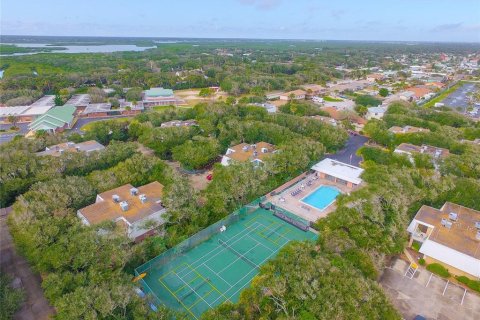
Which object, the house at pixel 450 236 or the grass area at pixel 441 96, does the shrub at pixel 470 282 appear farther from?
the grass area at pixel 441 96

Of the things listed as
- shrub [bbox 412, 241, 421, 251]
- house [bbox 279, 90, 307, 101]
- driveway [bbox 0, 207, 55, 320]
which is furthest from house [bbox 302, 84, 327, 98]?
driveway [bbox 0, 207, 55, 320]

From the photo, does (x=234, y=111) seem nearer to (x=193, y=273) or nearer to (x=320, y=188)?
(x=320, y=188)

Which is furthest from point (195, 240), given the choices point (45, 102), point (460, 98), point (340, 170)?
point (460, 98)

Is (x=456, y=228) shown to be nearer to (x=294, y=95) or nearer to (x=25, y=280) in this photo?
(x=25, y=280)

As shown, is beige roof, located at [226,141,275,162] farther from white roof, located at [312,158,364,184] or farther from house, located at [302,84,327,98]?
house, located at [302,84,327,98]

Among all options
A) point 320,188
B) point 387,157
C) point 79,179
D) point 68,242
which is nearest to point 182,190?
point 68,242

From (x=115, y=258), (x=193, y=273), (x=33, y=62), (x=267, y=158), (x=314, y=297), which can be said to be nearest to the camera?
(x=314, y=297)
